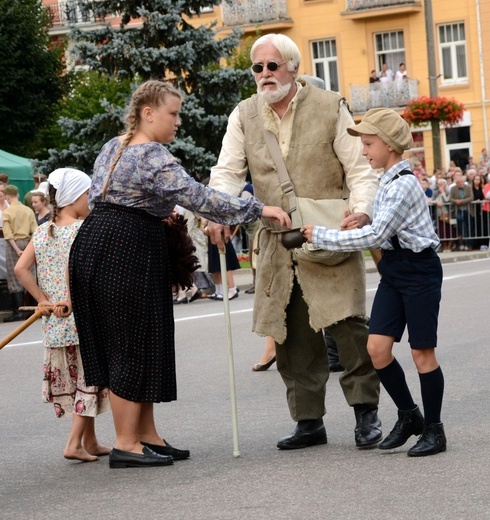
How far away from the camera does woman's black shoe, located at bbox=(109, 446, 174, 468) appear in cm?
706

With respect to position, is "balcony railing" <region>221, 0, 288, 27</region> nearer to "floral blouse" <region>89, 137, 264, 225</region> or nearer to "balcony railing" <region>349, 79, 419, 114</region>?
"balcony railing" <region>349, 79, 419, 114</region>

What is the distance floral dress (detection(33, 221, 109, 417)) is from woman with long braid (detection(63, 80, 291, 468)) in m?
0.29

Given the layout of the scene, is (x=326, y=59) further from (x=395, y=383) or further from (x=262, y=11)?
(x=395, y=383)

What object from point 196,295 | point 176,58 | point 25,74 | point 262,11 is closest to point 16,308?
point 196,295

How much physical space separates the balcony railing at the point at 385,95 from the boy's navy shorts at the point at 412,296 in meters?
42.7

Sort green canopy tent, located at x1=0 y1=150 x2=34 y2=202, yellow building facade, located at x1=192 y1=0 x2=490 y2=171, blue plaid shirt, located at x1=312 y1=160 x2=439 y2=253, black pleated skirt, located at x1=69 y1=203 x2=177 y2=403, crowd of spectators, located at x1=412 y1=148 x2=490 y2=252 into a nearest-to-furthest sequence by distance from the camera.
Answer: blue plaid shirt, located at x1=312 y1=160 x2=439 y2=253 → black pleated skirt, located at x1=69 y1=203 x2=177 y2=403 → green canopy tent, located at x1=0 y1=150 x2=34 y2=202 → crowd of spectators, located at x1=412 y1=148 x2=490 y2=252 → yellow building facade, located at x1=192 y1=0 x2=490 y2=171

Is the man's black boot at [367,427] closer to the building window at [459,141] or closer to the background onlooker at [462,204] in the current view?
the background onlooker at [462,204]

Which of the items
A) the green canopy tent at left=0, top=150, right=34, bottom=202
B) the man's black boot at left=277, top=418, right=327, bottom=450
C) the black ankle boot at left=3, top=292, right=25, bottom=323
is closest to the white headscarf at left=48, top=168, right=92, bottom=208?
the man's black boot at left=277, top=418, right=327, bottom=450

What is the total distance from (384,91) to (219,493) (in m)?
44.3

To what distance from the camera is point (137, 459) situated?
23.2 feet

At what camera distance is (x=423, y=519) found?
5.34 metres

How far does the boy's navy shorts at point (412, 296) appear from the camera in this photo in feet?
21.9

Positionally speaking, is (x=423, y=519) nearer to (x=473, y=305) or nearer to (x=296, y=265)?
(x=296, y=265)

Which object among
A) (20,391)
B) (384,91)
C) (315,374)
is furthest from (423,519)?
(384,91)
